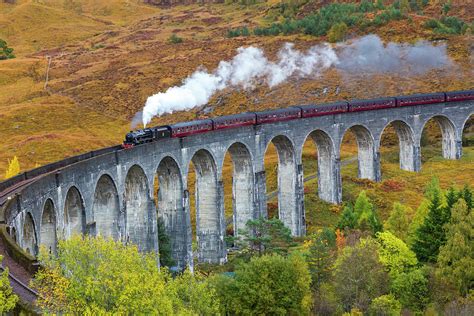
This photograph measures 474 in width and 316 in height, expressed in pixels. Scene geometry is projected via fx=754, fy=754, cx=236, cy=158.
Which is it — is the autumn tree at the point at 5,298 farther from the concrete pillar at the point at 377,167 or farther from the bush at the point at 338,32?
the bush at the point at 338,32

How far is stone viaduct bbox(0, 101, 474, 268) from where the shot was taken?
4706 centimetres

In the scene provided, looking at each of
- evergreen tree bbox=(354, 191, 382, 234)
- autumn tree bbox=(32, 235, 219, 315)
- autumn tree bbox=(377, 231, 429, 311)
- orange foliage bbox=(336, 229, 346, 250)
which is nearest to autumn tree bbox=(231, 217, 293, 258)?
orange foliage bbox=(336, 229, 346, 250)

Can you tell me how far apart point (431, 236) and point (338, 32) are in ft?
257

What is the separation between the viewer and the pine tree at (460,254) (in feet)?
159

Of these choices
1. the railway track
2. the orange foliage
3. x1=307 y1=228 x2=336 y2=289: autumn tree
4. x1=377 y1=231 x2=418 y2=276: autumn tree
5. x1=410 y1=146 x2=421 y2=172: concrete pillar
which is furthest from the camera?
x1=410 y1=146 x2=421 y2=172: concrete pillar

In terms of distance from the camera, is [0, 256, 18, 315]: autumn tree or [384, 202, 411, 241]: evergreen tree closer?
[0, 256, 18, 315]: autumn tree

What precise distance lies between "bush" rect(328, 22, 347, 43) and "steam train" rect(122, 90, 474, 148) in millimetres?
40794

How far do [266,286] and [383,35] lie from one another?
9262 centimetres

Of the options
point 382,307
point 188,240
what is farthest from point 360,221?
point 382,307

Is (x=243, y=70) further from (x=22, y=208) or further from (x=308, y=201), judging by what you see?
(x=22, y=208)

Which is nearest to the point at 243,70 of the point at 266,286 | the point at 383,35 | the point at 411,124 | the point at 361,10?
the point at 383,35

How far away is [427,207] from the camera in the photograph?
5916cm

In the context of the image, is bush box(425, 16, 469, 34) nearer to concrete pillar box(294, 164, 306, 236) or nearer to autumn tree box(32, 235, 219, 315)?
concrete pillar box(294, 164, 306, 236)

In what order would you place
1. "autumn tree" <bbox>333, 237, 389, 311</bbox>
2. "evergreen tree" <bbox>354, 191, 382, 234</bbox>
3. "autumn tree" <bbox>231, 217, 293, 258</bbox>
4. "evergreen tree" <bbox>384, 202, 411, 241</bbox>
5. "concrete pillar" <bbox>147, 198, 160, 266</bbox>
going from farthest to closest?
"evergreen tree" <bbox>354, 191, 382, 234</bbox> < "evergreen tree" <bbox>384, 202, 411, 241</bbox> < "concrete pillar" <bbox>147, 198, 160, 266</bbox> < "autumn tree" <bbox>231, 217, 293, 258</bbox> < "autumn tree" <bbox>333, 237, 389, 311</bbox>
